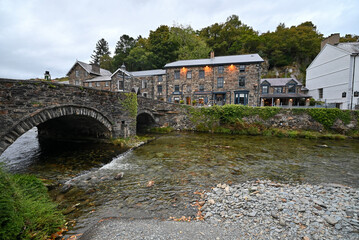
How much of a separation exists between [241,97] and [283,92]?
11.1 m

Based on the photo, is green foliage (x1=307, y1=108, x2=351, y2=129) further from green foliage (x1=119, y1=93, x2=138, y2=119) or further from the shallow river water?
green foliage (x1=119, y1=93, x2=138, y2=119)

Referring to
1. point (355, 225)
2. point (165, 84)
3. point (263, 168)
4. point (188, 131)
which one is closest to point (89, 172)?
point (263, 168)

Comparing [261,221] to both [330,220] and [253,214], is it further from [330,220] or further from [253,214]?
[330,220]

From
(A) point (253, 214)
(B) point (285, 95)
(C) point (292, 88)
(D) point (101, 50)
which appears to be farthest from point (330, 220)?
(D) point (101, 50)

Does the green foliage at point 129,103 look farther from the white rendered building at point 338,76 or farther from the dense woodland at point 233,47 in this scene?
the dense woodland at point 233,47

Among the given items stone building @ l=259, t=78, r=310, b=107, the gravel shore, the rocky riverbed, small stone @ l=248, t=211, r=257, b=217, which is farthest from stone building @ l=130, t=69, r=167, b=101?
small stone @ l=248, t=211, r=257, b=217

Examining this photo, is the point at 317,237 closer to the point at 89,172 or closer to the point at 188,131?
the point at 89,172

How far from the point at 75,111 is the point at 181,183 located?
300 inches

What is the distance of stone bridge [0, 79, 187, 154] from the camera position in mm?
6960

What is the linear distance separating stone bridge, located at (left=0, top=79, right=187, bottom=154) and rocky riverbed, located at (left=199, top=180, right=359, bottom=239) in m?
8.58

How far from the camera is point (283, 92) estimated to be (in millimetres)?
34812

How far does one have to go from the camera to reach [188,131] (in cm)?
2144

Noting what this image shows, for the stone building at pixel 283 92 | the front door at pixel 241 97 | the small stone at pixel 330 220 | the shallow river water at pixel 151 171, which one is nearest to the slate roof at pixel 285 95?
the stone building at pixel 283 92

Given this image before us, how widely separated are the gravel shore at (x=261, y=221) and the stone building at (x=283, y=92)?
32.0m
